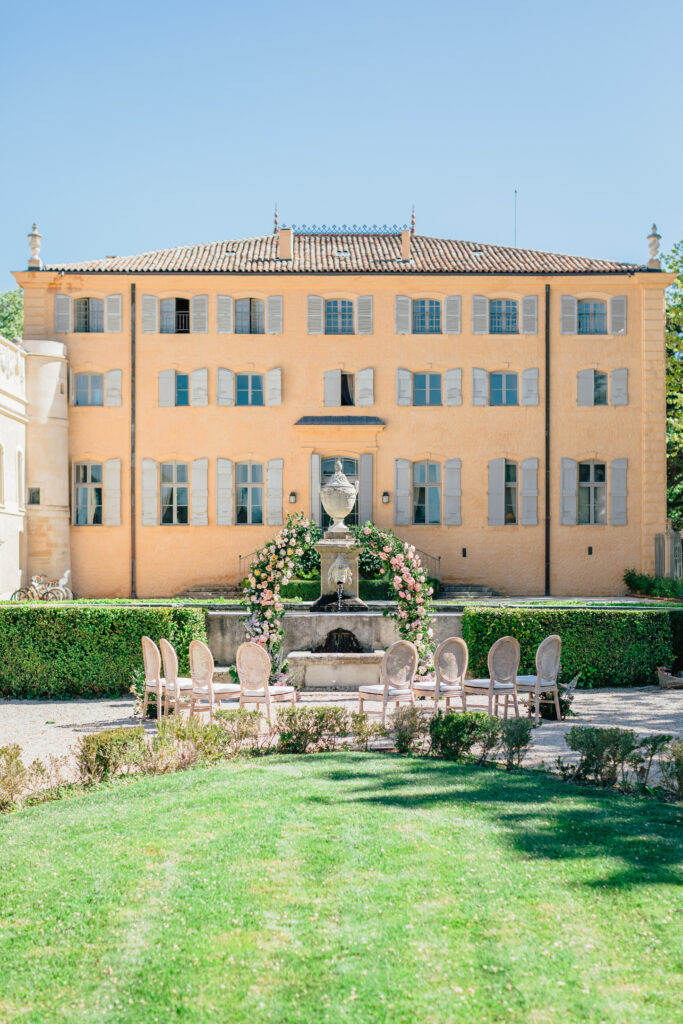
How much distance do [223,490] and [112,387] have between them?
4.14 meters

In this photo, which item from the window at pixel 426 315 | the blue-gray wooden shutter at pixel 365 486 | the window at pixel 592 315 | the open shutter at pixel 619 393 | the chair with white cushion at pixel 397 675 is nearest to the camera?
the chair with white cushion at pixel 397 675

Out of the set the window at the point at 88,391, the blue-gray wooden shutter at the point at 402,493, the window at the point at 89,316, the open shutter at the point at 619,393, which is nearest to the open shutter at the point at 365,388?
the blue-gray wooden shutter at the point at 402,493

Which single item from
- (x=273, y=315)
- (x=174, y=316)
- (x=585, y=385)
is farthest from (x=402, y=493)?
(x=174, y=316)

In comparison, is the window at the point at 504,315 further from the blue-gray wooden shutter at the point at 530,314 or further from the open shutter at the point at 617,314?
the open shutter at the point at 617,314

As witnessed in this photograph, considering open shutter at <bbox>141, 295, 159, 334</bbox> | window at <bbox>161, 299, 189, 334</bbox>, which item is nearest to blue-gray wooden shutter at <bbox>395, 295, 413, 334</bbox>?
window at <bbox>161, 299, 189, 334</bbox>

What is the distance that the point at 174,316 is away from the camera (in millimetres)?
25688

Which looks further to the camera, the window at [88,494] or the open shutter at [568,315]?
the open shutter at [568,315]

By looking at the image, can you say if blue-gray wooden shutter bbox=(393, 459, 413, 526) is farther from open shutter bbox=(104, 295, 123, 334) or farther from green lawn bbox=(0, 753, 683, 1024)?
green lawn bbox=(0, 753, 683, 1024)

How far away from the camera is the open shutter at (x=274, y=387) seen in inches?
996

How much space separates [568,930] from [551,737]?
5.07 metres

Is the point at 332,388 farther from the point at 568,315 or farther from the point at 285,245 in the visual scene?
the point at 568,315

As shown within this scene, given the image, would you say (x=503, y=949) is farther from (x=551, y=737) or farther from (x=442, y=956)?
(x=551, y=737)

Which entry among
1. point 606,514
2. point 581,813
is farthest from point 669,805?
point 606,514

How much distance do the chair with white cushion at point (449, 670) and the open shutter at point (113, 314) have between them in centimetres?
1843
